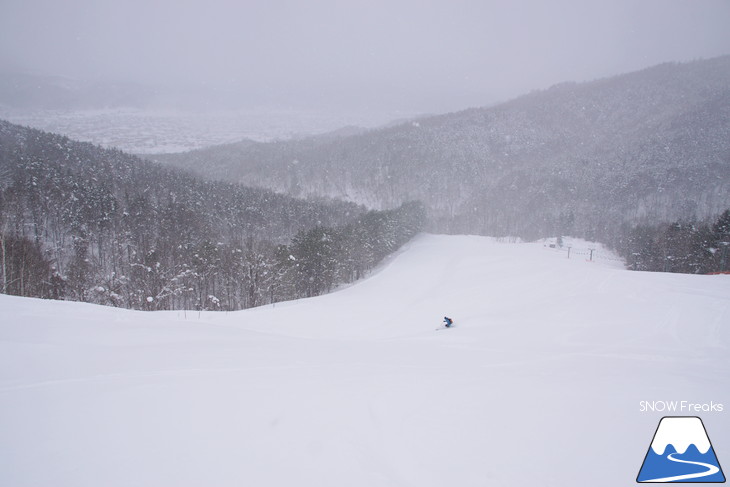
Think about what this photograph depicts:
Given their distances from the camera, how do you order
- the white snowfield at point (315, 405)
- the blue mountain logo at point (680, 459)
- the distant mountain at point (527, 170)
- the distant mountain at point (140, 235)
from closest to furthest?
1. the white snowfield at point (315, 405)
2. the blue mountain logo at point (680, 459)
3. the distant mountain at point (140, 235)
4. the distant mountain at point (527, 170)

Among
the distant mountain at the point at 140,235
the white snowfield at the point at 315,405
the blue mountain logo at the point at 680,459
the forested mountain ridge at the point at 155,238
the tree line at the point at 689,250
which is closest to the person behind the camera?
the white snowfield at the point at 315,405

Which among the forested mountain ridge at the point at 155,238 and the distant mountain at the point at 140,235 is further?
the forested mountain ridge at the point at 155,238

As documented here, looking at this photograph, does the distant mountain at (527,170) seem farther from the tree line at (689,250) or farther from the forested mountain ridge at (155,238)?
the forested mountain ridge at (155,238)

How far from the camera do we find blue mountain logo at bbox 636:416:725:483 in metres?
3.95

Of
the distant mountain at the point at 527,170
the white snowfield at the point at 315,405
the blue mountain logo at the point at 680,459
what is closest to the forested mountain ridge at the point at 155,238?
the white snowfield at the point at 315,405

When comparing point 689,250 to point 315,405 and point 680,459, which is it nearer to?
point 680,459

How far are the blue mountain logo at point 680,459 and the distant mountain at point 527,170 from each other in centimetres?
10990

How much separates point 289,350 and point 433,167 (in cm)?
16738

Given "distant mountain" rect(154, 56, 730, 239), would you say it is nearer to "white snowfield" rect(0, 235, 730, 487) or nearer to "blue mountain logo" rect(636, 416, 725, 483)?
"white snowfield" rect(0, 235, 730, 487)

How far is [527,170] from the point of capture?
15638cm

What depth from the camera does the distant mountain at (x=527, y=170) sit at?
4469 inches

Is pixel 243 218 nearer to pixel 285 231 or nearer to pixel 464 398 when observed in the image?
pixel 285 231

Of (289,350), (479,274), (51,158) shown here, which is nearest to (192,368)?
(289,350)

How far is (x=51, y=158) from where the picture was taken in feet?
231
